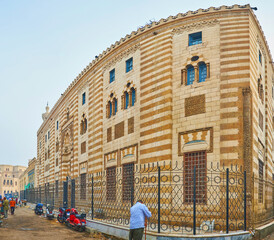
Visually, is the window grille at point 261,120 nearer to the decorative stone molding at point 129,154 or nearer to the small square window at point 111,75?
the decorative stone molding at point 129,154

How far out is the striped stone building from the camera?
15789mm

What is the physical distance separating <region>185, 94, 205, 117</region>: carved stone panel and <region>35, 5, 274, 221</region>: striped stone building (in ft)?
0.15

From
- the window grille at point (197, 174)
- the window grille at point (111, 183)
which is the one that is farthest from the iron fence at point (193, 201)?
the window grille at point (111, 183)

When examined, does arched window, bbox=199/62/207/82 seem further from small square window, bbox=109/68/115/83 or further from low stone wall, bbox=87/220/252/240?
small square window, bbox=109/68/115/83

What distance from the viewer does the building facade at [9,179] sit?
113m

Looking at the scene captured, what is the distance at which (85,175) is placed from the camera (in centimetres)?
2680

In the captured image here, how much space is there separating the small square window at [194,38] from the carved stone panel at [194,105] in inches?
110

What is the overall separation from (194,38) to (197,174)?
6573 mm

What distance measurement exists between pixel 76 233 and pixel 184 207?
4.90 m

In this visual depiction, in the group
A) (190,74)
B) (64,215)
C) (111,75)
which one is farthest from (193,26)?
(64,215)

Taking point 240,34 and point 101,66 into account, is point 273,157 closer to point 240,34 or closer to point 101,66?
point 240,34

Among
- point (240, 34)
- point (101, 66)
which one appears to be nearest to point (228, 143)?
point (240, 34)

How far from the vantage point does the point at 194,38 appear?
→ 1780cm

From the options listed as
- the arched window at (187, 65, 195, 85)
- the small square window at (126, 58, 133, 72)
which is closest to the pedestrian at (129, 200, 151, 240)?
the arched window at (187, 65, 195, 85)
